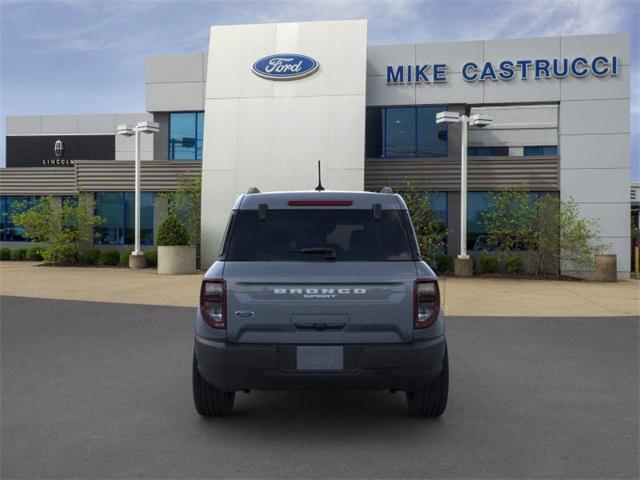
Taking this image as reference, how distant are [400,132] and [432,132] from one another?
126 centimetres

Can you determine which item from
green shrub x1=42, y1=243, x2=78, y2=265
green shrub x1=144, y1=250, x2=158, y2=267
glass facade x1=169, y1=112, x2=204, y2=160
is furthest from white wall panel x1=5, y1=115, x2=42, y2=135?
green shrub x1=144, y1=250, x2=158, y2=267

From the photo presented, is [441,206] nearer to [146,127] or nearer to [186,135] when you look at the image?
[186,135]

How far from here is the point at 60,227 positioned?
25031 millimetres

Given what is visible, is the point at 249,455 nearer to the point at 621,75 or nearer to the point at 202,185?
the point at 202,185

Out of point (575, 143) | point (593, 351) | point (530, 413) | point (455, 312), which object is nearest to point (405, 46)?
point (575, 143)

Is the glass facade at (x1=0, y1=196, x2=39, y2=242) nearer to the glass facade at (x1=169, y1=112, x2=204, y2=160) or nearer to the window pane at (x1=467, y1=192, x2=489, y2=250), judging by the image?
the glass facade at (x1=169, y1=112, x2=204, y2=160)

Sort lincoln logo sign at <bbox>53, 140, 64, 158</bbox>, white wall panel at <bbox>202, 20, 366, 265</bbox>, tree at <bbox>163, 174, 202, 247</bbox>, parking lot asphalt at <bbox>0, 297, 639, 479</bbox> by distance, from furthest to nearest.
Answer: lincoln logo sign at <bbox>53, 140, 64, 158</bbox> → tree at <bbox>163, 174, 202, 247</bbox> → white wall panel at <bbox>202, 20, 366, 265</bbox> → parking lot asphalt at <bbox>0, 297, 639, 479</bbox>

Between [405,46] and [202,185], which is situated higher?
[405,46]

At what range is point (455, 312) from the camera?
12.1 m

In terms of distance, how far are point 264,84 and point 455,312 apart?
1353 centimetres

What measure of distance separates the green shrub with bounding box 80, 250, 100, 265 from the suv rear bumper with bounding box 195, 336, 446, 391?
2162 cm

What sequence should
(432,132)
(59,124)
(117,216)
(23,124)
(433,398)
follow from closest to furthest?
(433,398), (432,132), (117,216), (59,124), (23,124)

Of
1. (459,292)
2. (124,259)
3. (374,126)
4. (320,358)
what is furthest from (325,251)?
(124,259)

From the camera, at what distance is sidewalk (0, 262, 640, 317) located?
12.9m
